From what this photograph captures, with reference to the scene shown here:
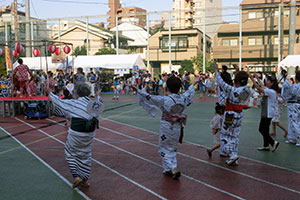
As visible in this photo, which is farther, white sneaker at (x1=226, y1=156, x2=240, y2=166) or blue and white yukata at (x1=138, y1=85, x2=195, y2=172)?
white sneaker at (x1=226, y1=156, x2=240, y2=166)

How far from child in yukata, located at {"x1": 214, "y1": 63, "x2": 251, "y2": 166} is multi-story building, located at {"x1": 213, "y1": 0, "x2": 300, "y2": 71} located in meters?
35.1

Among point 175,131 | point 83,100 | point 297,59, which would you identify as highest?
point 297,59

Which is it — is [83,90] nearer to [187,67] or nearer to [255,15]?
[187,67]

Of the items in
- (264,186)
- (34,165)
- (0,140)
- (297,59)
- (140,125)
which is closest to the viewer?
(264,186)

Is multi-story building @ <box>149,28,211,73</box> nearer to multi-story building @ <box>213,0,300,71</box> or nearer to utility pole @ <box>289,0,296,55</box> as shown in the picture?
multi-story building @ <box>213,0,300,71</box>

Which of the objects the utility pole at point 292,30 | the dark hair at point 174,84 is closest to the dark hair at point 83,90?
the dark hair at point 174,84

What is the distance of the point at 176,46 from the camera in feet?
139

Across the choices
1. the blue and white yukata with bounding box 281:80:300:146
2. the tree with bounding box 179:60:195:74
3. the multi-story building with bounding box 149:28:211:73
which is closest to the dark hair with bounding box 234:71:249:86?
the blue and white yukata with bounding box 281:80:300:146

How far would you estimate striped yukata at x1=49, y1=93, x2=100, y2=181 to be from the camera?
15.0ft

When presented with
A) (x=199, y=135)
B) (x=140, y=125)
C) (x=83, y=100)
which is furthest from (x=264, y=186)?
(x=140, y=125)

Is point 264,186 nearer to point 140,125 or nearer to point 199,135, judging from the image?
point 199,135

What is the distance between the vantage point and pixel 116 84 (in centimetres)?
2219

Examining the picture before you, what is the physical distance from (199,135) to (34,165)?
188 inches

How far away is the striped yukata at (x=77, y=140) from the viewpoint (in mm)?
4573
